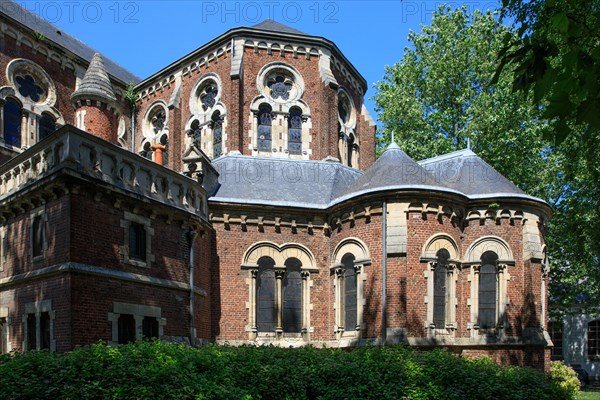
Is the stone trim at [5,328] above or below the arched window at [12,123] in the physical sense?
below

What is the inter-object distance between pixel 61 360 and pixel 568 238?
23.6 metres

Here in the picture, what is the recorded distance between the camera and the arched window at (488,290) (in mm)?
18641

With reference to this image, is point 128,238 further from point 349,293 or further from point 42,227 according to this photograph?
point 349,293

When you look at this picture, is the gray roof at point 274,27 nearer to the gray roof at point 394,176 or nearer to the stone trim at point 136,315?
the gray roof at point 394,176

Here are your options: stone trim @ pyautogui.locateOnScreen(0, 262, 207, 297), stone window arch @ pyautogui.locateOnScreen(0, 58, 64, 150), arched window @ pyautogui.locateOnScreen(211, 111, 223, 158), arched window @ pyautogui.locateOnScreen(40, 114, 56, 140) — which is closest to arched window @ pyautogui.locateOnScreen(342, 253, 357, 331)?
stone trim @ pyautogui.locateOnScreen(0, 262, 207, 297)

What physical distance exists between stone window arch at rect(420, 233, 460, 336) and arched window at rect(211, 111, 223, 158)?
33.4 ft

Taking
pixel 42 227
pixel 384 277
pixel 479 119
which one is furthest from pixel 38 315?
pixel 479 119

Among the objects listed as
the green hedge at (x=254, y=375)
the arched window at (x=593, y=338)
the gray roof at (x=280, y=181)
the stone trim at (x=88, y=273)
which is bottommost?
the arched window at (x=593, y=338)

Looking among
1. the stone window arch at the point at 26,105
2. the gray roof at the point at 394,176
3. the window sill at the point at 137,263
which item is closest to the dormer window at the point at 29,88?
the stone window arch at the point at 26,105

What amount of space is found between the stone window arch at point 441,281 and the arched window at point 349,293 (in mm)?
2557

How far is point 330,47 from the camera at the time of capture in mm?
24969

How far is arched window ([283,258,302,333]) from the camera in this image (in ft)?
65.2

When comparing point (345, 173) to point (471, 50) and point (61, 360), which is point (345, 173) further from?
point (61, 360)

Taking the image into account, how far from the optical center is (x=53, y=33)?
27.0 m
